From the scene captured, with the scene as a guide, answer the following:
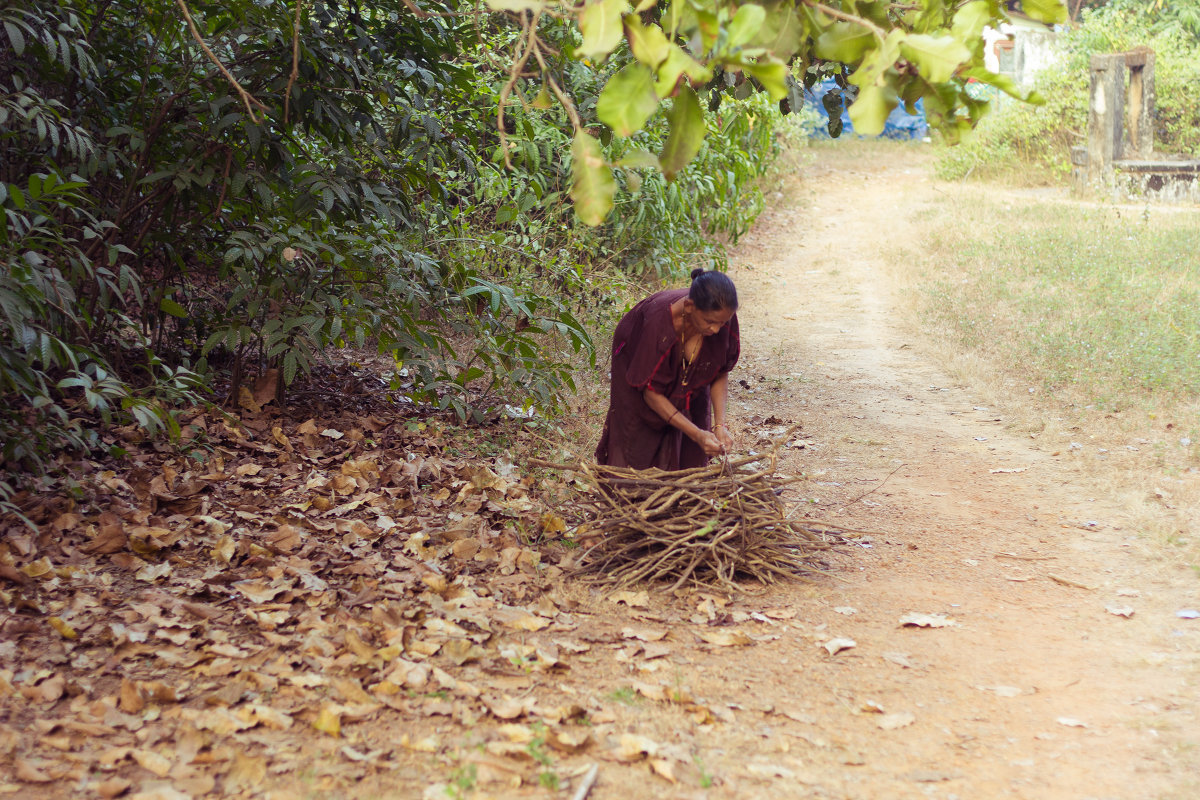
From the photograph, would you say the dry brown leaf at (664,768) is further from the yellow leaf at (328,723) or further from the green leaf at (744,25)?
the green leaf at (744,25)

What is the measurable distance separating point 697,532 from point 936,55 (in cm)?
209

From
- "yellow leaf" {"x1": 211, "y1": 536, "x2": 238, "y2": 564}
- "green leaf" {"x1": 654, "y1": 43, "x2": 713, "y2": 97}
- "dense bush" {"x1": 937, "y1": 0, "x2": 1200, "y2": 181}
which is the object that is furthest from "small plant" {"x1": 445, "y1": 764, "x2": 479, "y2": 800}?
"dense bush" {"x1": 937, "y1": 0, "x2": 1200, "y2": 181}

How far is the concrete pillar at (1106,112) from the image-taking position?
13.4 m

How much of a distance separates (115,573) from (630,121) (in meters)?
2.51

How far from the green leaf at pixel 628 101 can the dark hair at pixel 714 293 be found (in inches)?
65.1

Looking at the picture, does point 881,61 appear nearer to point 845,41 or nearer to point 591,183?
point 845,41

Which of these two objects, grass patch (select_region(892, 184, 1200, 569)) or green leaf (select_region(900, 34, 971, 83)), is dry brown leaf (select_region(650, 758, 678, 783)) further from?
grass patch (select_region(892, 184, 1200, 569))

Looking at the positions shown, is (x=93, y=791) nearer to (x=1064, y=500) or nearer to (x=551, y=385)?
(x=551, y=385)

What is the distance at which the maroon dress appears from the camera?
13.9 feet

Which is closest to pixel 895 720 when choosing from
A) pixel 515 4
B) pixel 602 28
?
pixel 602 28

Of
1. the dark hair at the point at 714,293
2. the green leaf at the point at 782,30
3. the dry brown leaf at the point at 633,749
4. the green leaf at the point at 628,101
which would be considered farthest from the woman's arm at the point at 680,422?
the green leaf at the point at 628,101

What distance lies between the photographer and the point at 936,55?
2.15 meters

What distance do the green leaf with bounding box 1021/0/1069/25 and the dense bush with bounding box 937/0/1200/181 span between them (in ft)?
41.7

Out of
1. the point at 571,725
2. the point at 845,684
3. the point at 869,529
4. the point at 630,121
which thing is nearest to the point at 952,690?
the point at 845,684
